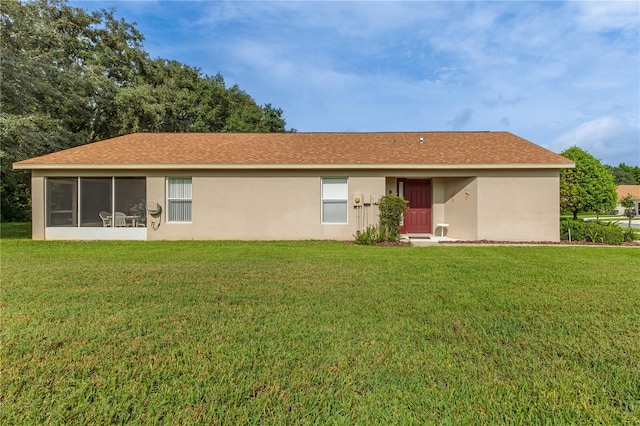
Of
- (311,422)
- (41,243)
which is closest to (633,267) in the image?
(311,422)

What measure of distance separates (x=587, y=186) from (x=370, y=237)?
371 inches

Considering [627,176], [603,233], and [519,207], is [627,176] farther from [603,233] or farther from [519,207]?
[519,207]

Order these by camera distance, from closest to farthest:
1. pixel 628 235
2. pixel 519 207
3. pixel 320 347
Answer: pixel 320 347 < pixel 628 235 < pixel 519 207

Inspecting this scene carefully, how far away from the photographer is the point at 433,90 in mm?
18672

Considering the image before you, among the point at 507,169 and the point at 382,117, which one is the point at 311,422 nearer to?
the point at 507,169

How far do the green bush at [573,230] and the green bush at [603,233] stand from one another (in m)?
0.13

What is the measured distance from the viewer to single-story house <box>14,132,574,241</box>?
37.1 feet

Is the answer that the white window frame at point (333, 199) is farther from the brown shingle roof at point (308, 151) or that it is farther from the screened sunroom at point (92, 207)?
the screened sunroom at point (92, 207)

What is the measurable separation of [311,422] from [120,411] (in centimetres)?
133

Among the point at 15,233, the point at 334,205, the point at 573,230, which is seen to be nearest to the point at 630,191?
the point at 573,230

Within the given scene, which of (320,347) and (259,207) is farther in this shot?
(259,207)

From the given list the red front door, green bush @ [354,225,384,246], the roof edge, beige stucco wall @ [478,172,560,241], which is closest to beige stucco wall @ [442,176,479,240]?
beige stucco wall @ [478,172,560,241]

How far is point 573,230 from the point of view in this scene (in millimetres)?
11531

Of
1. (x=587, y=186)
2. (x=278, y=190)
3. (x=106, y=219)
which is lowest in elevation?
(x=106, y=219)
